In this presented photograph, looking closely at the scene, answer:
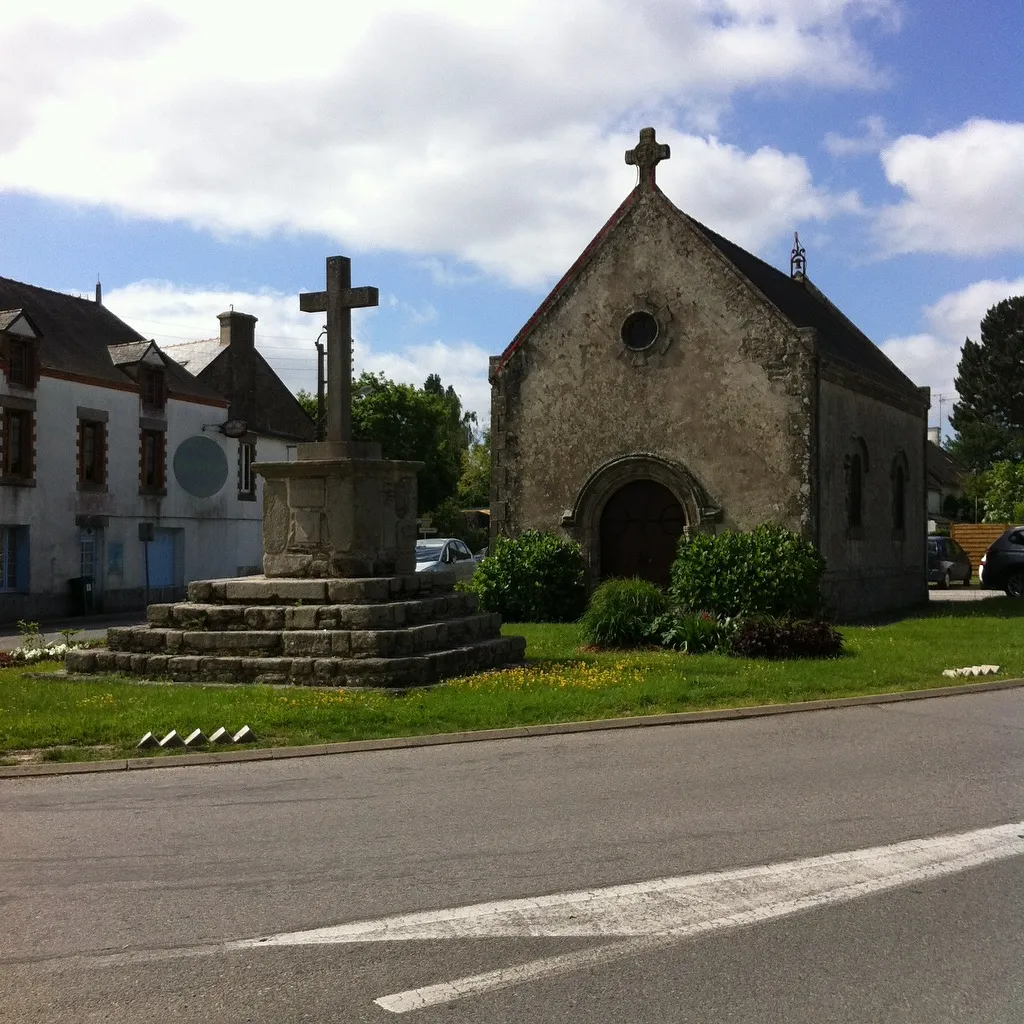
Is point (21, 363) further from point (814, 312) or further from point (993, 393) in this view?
point (993, 393)

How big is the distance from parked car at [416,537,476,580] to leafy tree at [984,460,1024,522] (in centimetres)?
3702

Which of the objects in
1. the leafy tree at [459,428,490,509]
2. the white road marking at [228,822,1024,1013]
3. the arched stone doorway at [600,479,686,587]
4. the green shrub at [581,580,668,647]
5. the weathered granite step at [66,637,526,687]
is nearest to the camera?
the white road marking at [228,822,1024,1013]

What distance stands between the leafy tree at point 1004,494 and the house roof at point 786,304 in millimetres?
31932

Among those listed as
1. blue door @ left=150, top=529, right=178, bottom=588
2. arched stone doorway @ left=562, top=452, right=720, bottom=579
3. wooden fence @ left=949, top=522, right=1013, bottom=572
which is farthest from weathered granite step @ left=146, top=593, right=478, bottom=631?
wooden fence @ left=949, top=522, right=1013, bottom=572

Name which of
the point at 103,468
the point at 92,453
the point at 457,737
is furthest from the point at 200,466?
the point at 457,737

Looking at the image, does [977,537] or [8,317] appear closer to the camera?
[8,317]

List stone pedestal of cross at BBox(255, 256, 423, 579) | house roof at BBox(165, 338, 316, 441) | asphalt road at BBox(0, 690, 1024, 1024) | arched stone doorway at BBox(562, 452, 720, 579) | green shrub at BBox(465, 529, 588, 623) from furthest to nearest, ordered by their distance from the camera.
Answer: house roof at BBox(165, 338, 316, 441)
arched stone doorway at BBox(562, 452, 720, 579)
green shrub at BBox(465, 529, 588, 623)
stone pedestal of cross at BBox(255, 256, 423, 579)
asphalt road at BBox(0, 690, 1024, 1024)

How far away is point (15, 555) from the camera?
94.3 ft

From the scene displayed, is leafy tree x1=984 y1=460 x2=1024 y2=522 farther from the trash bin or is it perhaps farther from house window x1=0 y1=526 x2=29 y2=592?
house window x1=0 y1=526 x2=29 y2=592

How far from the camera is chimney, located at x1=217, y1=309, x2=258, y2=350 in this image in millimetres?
42000

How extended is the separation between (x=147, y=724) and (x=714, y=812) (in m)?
4.90

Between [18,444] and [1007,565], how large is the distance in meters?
25.0

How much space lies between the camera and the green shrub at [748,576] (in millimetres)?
18078

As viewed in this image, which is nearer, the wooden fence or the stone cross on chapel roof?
the stone cross on chapel roof
